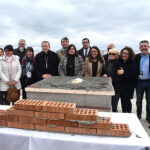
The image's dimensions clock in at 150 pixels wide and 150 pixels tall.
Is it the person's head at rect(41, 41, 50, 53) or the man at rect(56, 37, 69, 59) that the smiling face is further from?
the man at rect(56, 37, 69, 59)

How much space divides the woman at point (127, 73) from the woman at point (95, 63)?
470 millimetres

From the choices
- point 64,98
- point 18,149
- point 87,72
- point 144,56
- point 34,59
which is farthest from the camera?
point 34,59

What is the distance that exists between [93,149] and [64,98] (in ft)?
4.02

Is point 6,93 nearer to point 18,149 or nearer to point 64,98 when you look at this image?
point 64,98

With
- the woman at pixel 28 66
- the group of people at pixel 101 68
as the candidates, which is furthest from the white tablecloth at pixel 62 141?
the woman at pixel 28 66

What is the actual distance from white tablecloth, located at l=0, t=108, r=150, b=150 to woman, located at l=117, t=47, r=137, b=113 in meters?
2.28

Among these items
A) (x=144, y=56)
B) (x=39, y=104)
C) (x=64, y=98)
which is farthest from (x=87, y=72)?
(x=39, y=104)

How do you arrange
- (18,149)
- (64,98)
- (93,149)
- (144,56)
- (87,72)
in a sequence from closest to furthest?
(93,149)
(18,149)
(64,98)
(144,56)
(87,72)

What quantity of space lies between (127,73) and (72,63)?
4.31 ft

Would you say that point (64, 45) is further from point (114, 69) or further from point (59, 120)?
point (59, 120)

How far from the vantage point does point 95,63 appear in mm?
4363

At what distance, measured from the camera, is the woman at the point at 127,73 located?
4117 mm

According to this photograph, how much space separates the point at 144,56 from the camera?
4203mm

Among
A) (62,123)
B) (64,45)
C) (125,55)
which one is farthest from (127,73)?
(62,123)
